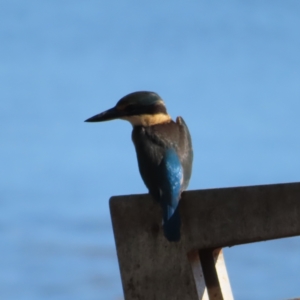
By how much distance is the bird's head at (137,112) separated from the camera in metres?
7.80

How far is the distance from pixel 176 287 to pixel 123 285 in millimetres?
370

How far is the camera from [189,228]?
4.95m

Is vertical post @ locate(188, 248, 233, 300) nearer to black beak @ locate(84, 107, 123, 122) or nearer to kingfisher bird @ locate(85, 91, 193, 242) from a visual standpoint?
kingfisher bird @ locate(85, 91, 193, 242)

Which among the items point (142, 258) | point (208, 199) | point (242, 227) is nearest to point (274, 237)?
point (242, 227)

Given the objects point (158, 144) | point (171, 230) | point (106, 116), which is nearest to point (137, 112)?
point (106, 116)

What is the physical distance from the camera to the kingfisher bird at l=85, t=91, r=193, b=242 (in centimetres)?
612

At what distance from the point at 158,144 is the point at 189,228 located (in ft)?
7.08

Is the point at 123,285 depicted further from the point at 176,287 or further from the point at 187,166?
the point at 187,166

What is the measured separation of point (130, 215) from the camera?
5.08 metres

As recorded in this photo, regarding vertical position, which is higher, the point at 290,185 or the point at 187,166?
the point at 187,166

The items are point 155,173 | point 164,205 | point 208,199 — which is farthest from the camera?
point 155,173

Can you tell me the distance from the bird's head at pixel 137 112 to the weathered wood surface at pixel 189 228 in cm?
258

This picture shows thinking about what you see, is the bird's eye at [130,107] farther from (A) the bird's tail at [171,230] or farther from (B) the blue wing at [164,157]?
(A) the bird's tail at [171,230]

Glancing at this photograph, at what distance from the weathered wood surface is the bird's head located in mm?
2576
